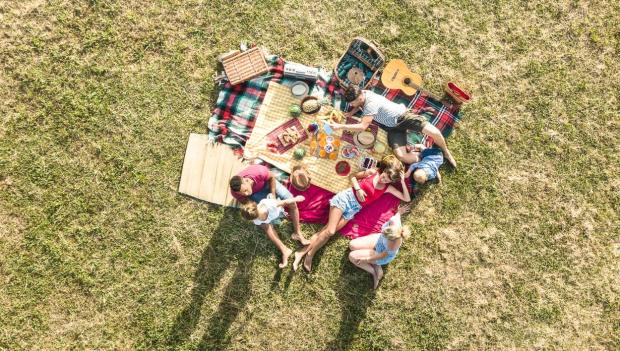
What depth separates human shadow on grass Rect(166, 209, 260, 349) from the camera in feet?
25.2

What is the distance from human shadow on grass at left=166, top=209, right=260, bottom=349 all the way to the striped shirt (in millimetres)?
2837

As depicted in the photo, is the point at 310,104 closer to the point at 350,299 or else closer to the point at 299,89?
the point at 299,89

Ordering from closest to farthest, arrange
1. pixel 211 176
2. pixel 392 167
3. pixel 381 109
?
pixel 392 167
pixel 381 109
pixel 211 176

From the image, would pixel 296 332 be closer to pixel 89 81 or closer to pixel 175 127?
pixel 175 127

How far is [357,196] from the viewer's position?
24.6 ft

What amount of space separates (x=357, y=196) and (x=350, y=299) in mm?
1851

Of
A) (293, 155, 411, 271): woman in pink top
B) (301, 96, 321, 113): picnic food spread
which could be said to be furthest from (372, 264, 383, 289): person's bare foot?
(301, 96, 321, 113): picnic food spread

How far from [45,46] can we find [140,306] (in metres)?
4.94

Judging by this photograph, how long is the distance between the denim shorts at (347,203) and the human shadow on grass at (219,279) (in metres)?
1.46

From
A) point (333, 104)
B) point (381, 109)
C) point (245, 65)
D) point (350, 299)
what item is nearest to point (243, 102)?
point (245, 65)

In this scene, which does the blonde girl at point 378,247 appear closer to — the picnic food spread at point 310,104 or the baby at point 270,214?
the baby at point 270,214

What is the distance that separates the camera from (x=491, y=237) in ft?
26.2

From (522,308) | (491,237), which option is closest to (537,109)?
Answer: (491,237)

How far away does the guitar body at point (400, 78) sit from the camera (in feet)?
26.4
